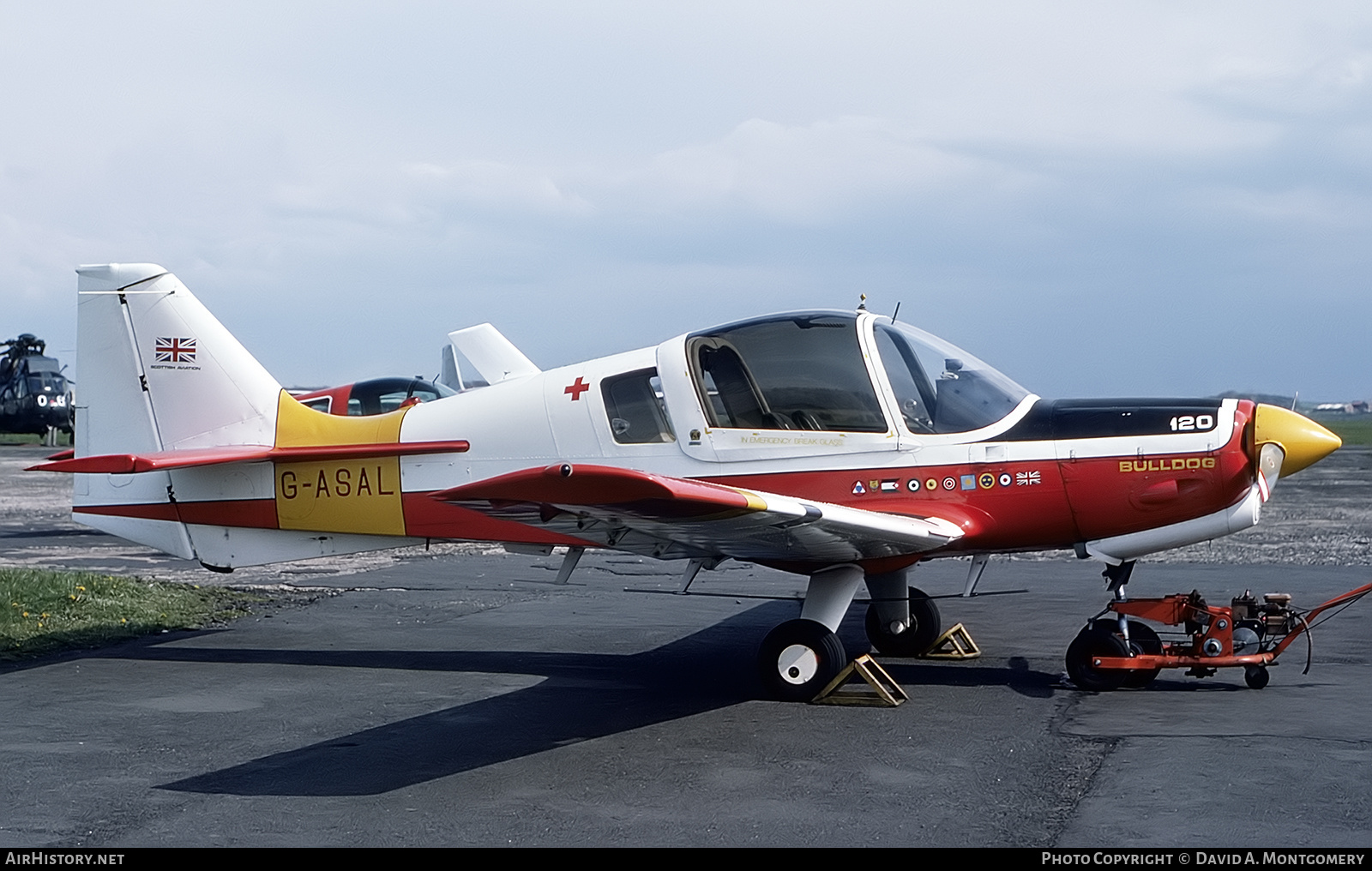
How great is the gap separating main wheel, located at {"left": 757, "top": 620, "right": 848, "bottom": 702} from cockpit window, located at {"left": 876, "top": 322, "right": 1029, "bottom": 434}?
1.45 m

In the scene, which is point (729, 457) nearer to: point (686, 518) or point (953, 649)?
point (686, 518)

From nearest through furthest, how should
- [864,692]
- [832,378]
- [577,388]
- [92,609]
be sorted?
[864,692]
[832,378]
[577,388]
[92,609]

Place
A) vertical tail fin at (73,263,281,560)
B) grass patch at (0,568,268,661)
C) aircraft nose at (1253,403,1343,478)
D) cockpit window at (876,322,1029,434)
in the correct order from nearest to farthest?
aircraft nose at (1253,403,1343,478), cockpit window at (876,322,1029,434), vertical tail fin at (73,263,281,560), grass patch at (0,568,268,661)

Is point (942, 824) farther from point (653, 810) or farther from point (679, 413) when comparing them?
point (679, 413)

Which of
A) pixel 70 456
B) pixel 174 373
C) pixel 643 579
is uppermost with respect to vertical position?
pixel 174 373

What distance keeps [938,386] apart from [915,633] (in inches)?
80.5

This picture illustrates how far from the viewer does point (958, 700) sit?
7680 mm

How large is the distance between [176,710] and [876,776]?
14.0 ft

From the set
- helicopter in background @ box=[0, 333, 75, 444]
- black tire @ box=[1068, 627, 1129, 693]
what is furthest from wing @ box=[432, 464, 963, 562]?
helicopter in background @ box=[0, 333, 75, 444]

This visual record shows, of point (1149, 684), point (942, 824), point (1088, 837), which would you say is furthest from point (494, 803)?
point (1149, 684)

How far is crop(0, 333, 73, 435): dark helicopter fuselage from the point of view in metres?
41.8

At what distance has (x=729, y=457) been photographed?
826 centimetres

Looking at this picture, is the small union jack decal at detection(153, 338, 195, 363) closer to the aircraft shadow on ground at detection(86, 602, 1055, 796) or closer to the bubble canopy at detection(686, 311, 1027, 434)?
the aircraft shadow on ground at detection(86, 602, 1055, 796)

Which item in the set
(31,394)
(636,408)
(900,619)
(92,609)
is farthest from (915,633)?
(31,394)
